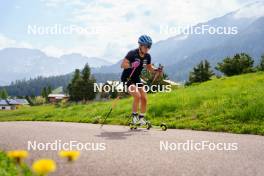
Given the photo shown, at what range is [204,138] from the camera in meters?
8.95

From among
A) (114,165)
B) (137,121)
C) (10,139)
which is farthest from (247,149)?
(10,139)

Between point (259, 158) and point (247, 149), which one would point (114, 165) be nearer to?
point (259, 158)

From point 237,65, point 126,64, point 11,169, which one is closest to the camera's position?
point 11,169

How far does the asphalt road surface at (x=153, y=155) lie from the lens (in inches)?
211

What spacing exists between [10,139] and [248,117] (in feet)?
24.7
